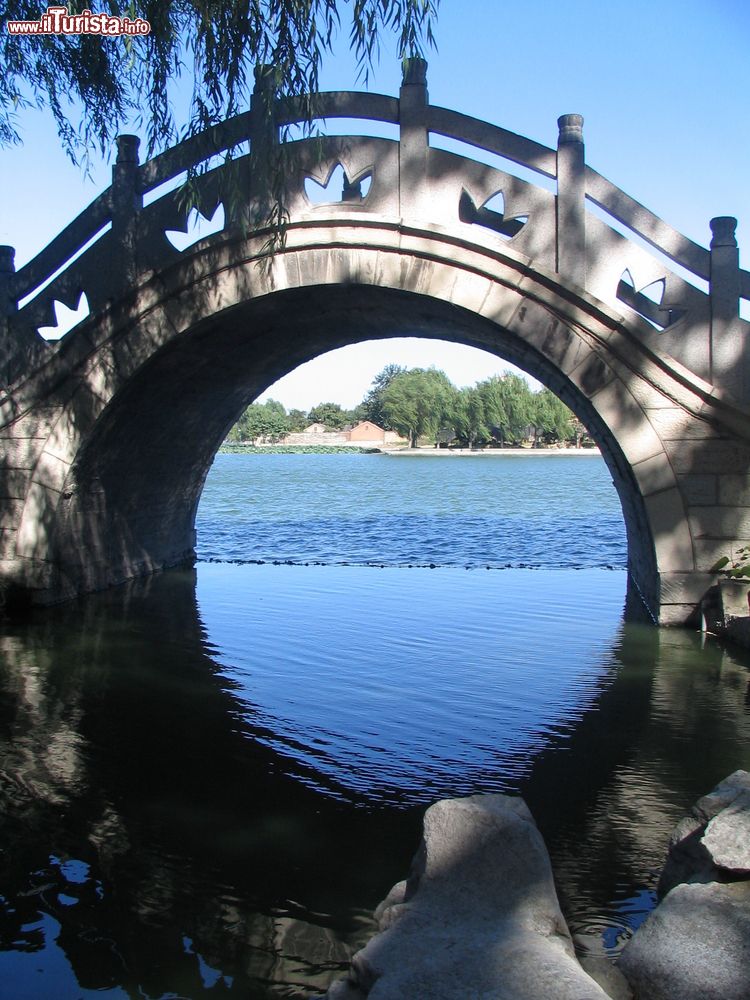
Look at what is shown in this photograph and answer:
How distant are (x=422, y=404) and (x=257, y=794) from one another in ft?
315

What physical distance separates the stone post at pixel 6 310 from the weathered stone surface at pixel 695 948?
31.9 feet

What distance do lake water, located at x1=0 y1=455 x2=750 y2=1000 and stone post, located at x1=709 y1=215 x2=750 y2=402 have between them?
251 cm

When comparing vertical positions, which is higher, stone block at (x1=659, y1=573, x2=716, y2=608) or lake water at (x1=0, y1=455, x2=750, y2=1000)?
stone block at (x1=659, y1=573, x2=716, y2=608)

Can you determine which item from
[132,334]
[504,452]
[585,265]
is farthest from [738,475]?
[504,452]

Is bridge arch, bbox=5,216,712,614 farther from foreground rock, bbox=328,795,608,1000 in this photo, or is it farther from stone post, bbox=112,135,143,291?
foreground rock, bbox=328,795,608,1000

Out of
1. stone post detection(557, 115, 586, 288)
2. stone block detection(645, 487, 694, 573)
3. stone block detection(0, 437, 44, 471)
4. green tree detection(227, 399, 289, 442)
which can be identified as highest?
green tree detection(227, 399, 289, 442)

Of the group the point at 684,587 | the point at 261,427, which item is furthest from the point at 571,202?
the point at 261,427

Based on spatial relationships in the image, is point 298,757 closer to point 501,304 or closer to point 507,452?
point 501,304

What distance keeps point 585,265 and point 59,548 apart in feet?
21.9

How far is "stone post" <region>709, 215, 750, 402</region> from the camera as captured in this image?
8.72 meters

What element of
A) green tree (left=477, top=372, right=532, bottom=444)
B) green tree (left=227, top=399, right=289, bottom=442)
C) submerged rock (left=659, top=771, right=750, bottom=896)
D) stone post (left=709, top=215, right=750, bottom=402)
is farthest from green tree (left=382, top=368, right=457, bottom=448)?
submerged rock (left=659, top=771, right=750, bottom=896)

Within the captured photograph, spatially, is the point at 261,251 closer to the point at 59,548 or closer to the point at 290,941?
the point at 59,548

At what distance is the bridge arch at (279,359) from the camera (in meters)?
8.83

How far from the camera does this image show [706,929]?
293 centimetres
